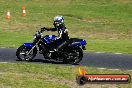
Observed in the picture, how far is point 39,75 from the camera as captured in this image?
1633 centimetres

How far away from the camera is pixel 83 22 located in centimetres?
4084

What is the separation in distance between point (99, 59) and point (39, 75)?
526 centimetres

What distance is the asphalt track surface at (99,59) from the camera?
19366 mm

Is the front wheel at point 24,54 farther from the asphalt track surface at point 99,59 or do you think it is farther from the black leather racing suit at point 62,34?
the black leather racing suit at point 62,34

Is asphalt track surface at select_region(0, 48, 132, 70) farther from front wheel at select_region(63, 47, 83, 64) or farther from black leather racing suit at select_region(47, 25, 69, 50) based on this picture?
black leather racing suit at select_region(47, 25, 69, 50)

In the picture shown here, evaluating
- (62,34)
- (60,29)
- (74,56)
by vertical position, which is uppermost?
(60,29)

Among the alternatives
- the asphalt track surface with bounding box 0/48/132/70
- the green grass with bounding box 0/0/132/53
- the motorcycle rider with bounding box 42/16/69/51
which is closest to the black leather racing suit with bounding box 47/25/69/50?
the motorcycle rider with bounding box 42/16/69/51

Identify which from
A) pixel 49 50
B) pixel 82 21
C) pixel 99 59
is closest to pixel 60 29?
pixel 49 50

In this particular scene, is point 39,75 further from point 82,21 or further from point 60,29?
point 82,21

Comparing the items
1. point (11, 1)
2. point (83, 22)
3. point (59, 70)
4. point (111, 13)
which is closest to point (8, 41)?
point (59, 70)

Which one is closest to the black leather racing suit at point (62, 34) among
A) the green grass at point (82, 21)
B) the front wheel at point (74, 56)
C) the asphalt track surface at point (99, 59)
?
the front wheel at point (74, 56)

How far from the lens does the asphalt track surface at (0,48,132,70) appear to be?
19.4 m

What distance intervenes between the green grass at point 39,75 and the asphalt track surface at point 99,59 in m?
1.22

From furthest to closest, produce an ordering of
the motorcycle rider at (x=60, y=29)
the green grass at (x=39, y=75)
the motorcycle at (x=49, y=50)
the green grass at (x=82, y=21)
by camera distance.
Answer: the green grass at (x=82, y=21), the motorcycle at (x=49, y=50), the motorcycle rider at (x=60, y=29), the green grass at (x=39, y=75)
